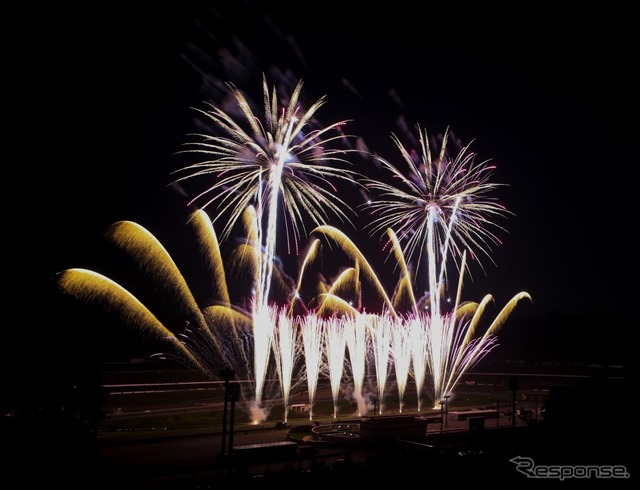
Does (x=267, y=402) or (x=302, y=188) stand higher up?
(x=302, y=188)

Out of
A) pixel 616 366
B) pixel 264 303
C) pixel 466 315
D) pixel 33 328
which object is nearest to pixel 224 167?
pixel 264 303

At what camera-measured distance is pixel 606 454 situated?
44.9ft

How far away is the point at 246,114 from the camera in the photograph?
75.4 feet

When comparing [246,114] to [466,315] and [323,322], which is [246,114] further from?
[466,315]

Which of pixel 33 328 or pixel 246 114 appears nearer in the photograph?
pixel 33 328

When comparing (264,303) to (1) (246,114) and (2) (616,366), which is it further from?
(2) (616,366)

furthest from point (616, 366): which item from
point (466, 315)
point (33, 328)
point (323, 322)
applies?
point (33, 328)

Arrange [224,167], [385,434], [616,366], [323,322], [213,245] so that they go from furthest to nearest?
[616,366] < [323,322] < [213,245] < [224,167] < [385,434]

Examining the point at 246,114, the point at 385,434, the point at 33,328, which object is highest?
the point at 246,114

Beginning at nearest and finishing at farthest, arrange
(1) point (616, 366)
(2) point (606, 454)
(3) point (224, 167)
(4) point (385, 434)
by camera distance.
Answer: (2) point (606, 454) < (4) point (385, 434) < (3) point (224, 167) < (1) point (616, 366)

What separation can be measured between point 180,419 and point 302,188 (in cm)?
1201

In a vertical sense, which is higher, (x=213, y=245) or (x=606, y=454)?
(x=213, y=245)

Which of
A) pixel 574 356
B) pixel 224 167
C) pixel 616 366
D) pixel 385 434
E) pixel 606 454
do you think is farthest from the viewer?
pixel 574 356

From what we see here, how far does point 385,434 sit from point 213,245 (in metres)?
10.9
